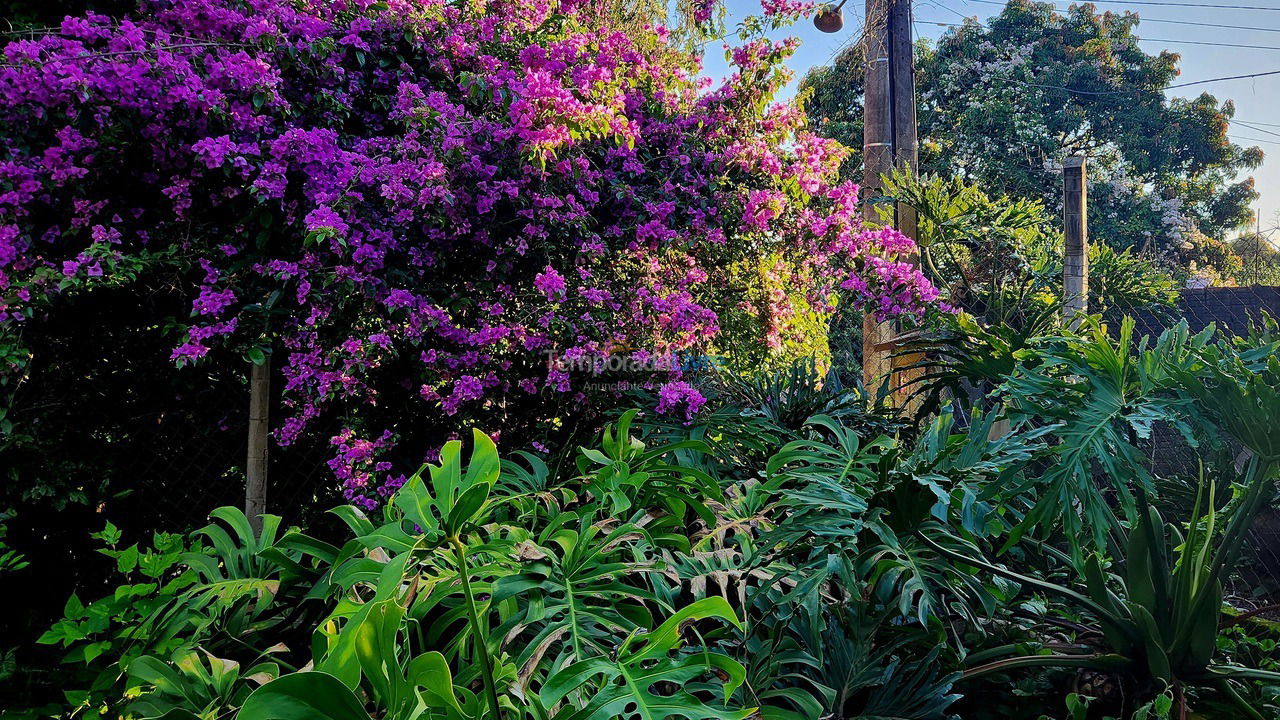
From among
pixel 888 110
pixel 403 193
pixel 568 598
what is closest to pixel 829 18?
pixel 888 110

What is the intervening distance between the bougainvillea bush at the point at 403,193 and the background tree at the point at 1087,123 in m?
10.1

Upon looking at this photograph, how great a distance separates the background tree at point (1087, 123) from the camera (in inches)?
491

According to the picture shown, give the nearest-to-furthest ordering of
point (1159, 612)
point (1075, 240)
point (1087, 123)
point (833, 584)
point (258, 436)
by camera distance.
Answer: point (1159, 612) → point (833, 584) → point (258, 436) → point (1075, 240) → point (1087, 123)

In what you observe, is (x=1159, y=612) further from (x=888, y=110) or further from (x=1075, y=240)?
(x=888, y=110)

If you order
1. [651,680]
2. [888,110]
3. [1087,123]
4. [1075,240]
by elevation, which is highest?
[1087,123]

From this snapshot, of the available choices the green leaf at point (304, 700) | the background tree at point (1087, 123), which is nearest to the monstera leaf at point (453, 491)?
the green leaf at point (304, 700)

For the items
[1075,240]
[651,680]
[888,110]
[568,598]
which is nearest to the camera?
[651,680]

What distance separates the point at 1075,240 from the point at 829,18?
8.03ft

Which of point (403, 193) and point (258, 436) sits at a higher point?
point (403, 193)

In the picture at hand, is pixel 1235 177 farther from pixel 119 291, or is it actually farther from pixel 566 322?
pixel 119 291

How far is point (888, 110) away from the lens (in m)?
4.26

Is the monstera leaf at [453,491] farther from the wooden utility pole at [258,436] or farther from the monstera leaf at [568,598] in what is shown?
the wooden utility pole at [258,436]

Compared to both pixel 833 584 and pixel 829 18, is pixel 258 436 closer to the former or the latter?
pixel 833 584

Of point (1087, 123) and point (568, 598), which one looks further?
point (1087, 123)
